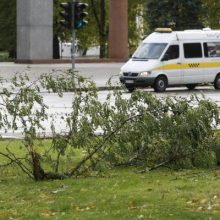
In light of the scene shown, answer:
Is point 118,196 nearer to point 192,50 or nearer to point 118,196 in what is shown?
point 118,196

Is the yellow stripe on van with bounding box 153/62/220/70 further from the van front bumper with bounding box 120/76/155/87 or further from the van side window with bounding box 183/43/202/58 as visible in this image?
the van front bumper with bounding box 120/76/155/87

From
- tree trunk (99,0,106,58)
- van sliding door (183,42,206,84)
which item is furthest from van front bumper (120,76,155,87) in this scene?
tree trunk (99,0,106,58)

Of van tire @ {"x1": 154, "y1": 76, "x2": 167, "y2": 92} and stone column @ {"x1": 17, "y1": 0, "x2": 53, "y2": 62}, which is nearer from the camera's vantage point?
van tire @ {"x1": 154, "y1": 76, "x2": 167, "y2": 92}

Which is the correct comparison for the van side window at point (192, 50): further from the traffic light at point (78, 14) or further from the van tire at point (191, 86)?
the traffic light at point (78, 14)

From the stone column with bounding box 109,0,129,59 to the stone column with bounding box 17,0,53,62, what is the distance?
15.3 feet

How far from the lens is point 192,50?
104ft

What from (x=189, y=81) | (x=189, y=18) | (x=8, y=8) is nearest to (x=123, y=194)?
(x=189, y=81)

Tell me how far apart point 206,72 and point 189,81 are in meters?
1.00

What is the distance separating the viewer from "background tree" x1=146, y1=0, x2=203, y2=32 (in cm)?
5744

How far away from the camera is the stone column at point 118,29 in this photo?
51.8m

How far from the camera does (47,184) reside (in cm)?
941

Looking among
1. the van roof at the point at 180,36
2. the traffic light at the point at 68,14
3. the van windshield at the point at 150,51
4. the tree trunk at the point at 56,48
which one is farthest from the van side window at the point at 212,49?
the tree trunk at the point at 56,48

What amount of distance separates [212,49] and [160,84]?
3.14 metres

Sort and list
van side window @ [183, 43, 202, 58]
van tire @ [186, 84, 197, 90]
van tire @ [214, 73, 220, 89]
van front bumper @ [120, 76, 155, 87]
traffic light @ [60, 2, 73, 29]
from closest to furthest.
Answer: traffic light @ [60, 2, 73, 29] < van front bumper @ [120, 76, 155, 87] < van side window @ [183, 43, 202, 58] < van tire @ [186, 84, 197, 90] < van tire @ [214, 73, 220, 89]
